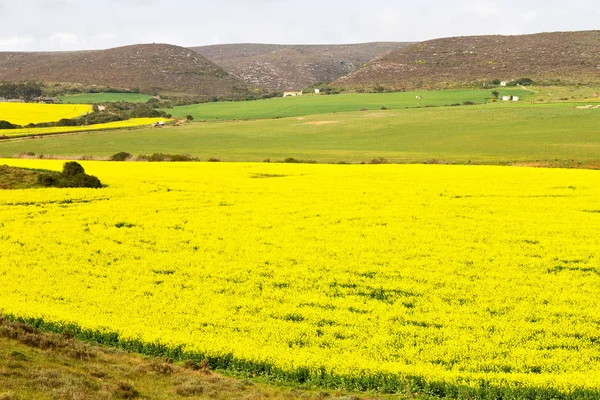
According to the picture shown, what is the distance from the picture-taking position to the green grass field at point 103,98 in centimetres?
14282

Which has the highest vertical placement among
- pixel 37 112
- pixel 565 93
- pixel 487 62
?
pixel 487 62

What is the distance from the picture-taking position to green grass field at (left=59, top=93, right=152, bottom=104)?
143 meters

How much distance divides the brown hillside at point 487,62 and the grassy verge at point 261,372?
130 meters

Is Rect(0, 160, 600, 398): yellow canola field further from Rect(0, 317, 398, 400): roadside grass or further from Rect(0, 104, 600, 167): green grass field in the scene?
Rect(0, 104, 600, 167): green grass field

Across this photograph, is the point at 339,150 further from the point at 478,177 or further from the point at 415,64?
the point at 415,64

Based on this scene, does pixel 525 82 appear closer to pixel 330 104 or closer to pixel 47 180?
pixel 330 104

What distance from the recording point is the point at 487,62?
156 meters

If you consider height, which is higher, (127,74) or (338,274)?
(127,74)

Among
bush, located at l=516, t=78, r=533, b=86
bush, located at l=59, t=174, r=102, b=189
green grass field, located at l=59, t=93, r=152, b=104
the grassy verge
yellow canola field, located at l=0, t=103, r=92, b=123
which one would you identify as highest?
bush, located at l=516, t=78, r=533, b=86

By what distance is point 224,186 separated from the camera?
3719cm

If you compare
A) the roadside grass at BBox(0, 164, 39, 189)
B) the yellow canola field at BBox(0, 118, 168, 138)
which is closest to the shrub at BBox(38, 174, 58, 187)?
the roadside grass at BBox(0, 164, 39, 189)

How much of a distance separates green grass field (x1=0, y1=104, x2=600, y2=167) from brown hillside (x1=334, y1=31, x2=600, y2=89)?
3952cm

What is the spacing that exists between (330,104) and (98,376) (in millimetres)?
120883

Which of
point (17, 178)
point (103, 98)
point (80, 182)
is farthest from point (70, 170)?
point (103, 98)
